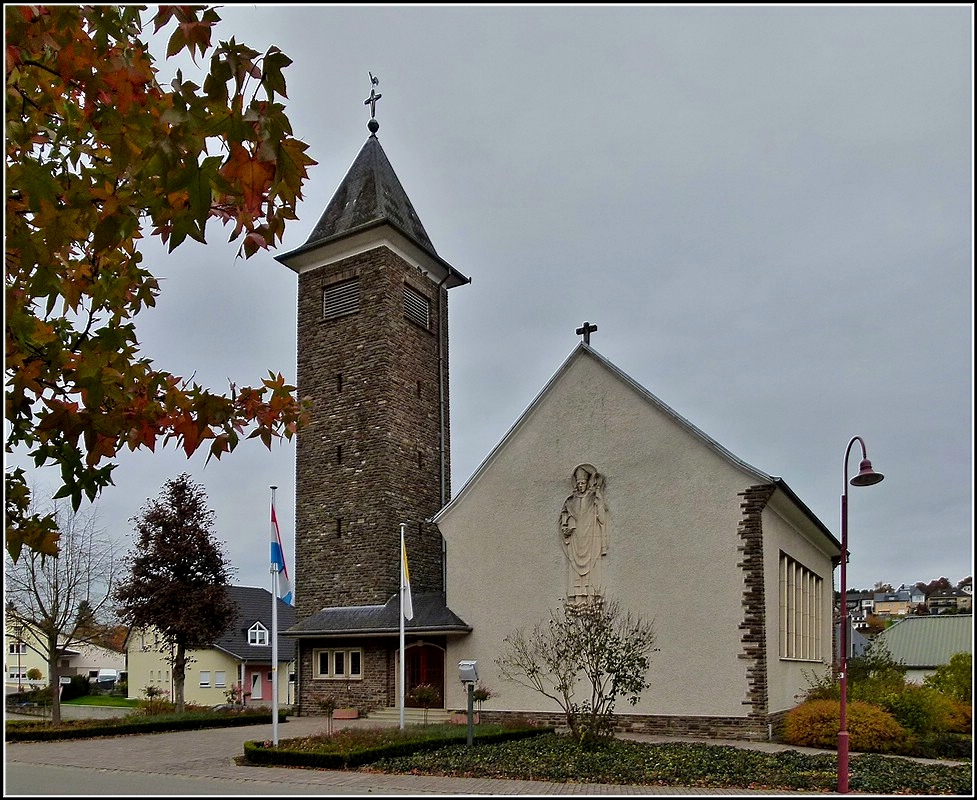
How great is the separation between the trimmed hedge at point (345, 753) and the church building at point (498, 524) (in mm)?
5549

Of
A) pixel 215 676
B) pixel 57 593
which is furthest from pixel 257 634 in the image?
pixel 57 593

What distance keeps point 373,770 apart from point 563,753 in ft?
11.0

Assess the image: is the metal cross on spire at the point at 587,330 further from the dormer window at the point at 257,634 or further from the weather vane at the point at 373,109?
the dormer window at the point at 257,634

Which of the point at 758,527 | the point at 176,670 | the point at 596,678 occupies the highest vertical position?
the point at 758,527

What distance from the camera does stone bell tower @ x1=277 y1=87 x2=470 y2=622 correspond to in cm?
2738

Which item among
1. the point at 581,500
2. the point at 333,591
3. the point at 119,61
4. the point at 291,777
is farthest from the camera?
the point at 333,591

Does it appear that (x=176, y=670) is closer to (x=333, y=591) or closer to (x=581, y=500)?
(x=333, y=591)

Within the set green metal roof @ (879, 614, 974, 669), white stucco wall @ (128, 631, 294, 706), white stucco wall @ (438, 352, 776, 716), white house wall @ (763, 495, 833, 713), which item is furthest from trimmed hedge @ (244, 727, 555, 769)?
green metal roof @ (879, 614, 974, 669)

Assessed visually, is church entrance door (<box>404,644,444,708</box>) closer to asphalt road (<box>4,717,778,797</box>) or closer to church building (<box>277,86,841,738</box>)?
church building (<box>277,86,841,738</box>)

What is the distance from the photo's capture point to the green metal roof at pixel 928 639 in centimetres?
4625

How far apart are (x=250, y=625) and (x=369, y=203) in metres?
29.1

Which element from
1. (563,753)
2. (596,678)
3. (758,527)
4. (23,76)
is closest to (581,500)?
(758,527)

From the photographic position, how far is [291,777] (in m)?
14.5

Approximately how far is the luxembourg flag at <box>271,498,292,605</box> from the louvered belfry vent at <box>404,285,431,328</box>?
447 inches
